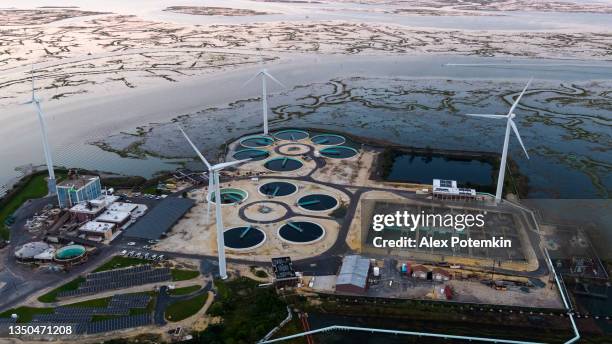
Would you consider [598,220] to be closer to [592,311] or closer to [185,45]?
[592,311]

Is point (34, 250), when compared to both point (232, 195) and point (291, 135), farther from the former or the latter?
point (291, 135)

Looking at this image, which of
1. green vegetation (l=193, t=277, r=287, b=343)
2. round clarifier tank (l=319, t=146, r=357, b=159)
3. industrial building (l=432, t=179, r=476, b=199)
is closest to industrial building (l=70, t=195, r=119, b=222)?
green vegetation (l=193, t=277, r=287, b=343)

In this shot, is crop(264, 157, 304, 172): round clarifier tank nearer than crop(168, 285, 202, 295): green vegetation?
No

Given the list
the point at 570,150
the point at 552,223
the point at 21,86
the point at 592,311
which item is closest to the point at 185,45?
the point at 21,86

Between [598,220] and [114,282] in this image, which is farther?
[598,220]

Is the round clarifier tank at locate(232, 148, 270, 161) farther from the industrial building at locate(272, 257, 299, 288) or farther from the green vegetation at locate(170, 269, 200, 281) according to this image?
the industrial building at locate(272, 257, 299, 288)

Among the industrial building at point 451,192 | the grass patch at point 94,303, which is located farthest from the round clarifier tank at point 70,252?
the industrial building at point 451,192
